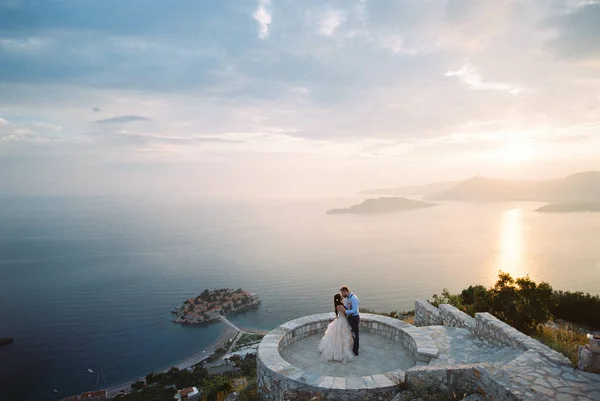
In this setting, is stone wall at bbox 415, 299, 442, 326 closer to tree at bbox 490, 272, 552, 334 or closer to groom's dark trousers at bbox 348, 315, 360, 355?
tree at bbox 490, 272, 552, 334

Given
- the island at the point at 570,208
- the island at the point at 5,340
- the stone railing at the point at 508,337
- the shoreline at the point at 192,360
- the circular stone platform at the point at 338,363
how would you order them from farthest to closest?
the island at the point at 570,208
the island at the point at 5,340
the shoreline at the point at 192,360
the circular stone platform at the point at 338,363
the stone railing at the point at 508,337

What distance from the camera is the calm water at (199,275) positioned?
183 ft

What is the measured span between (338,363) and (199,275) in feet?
296

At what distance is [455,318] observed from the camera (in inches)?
403

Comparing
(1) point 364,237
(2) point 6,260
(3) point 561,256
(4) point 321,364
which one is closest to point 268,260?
(1) point 364,237

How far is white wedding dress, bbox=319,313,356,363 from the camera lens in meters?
8.16

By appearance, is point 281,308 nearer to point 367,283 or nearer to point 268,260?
point 367,283

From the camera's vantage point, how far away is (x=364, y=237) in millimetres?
133125

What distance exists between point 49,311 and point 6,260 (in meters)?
63.5

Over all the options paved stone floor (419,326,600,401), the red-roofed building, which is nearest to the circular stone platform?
paved stone floor (419,326,600,401)

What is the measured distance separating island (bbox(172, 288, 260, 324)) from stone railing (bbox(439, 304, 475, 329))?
207 feet

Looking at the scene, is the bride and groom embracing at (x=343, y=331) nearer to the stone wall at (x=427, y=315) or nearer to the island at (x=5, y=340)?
the stone wall at (x=427, y=315)

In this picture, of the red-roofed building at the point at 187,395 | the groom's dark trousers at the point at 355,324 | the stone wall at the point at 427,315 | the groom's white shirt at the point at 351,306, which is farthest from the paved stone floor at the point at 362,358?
the red-roofed building at the point at 187,395

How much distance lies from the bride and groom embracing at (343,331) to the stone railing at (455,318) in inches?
144
